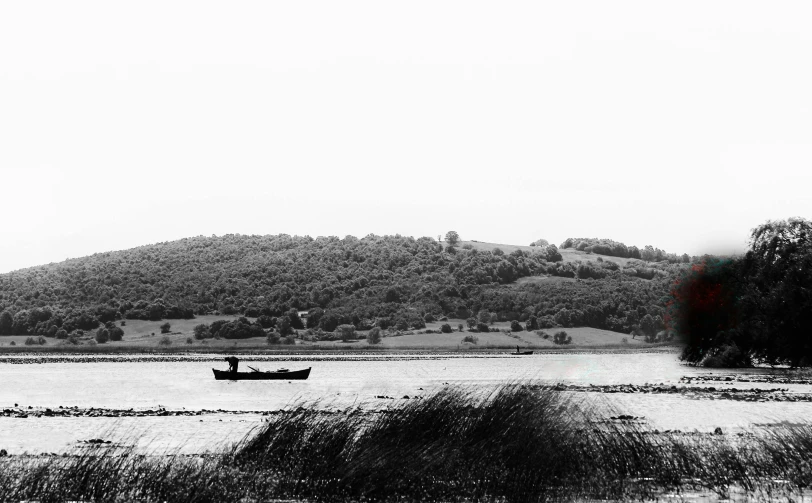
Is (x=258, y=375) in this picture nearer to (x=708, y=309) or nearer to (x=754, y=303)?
(x=754, y=303)

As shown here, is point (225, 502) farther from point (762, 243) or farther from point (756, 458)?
point (762, 243)

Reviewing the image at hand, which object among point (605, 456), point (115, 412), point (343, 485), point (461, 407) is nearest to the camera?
point (343, 485)

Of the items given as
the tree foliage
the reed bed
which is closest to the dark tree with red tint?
the tree foliage

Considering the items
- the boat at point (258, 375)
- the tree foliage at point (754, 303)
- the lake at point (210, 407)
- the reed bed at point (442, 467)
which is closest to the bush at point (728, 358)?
the tree foliage at point (754, 303)

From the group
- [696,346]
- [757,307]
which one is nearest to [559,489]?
[757,307]

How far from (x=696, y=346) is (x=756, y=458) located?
256 feet

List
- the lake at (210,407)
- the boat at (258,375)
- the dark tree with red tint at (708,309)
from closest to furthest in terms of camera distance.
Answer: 1. the lake at (210,407)
2. the boat at (258,375)
3. the dark tree with red tint at (708,309)

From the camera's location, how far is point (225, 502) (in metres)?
19.5

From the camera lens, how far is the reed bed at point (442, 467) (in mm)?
20422

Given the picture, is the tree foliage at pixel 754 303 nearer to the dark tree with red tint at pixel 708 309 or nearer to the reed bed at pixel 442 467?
the dark tree with red tint at pixel 708 309

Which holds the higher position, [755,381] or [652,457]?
[652,457]

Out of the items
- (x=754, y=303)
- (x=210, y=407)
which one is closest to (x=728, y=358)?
(x=754, y=303)

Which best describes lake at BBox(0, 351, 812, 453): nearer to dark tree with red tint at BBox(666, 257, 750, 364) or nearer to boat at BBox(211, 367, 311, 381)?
boat at BBox(211, 367, 311, 381)

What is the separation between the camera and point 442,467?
70.7 ft
